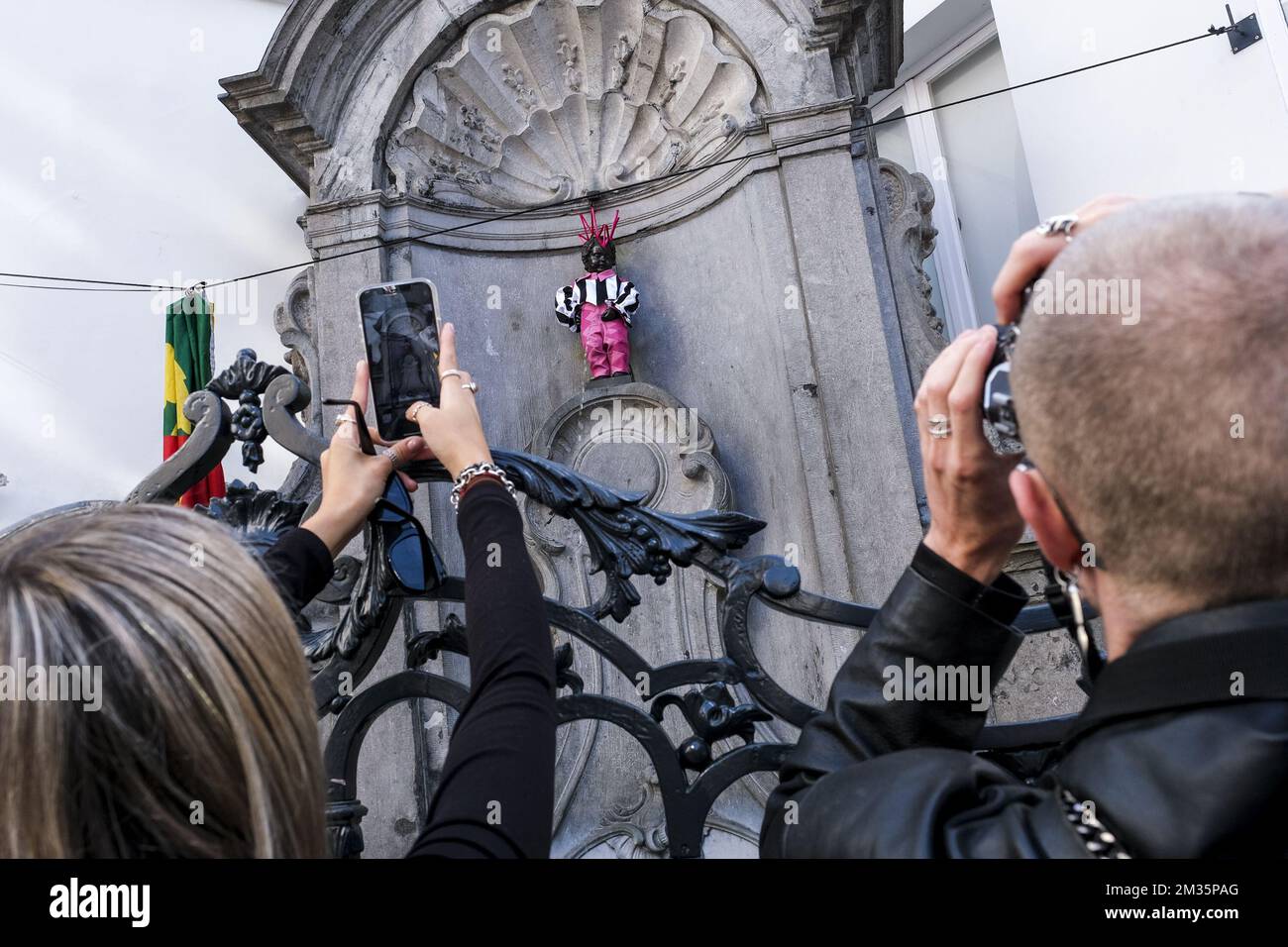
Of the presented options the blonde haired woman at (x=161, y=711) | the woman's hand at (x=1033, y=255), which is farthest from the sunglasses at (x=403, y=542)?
the woman's hand at (x=1033, y=255)

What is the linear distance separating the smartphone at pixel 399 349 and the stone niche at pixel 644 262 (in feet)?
7.29

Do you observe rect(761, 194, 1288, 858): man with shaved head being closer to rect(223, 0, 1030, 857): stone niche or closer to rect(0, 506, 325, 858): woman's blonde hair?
rect(0, 506, 325, 858): woman's blonde hair

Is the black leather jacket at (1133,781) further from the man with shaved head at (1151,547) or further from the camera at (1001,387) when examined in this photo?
the camera at (1001,387)

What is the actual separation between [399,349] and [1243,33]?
4452 mm

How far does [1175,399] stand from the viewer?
0.69 m

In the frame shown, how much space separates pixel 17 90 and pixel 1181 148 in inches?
223

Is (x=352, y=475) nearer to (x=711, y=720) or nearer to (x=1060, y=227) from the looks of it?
(x=711, y=720)

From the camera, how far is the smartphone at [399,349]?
5.69 feet

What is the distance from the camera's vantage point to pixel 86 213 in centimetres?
599

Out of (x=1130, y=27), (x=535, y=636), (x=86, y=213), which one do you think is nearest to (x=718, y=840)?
(x=535, y=636)

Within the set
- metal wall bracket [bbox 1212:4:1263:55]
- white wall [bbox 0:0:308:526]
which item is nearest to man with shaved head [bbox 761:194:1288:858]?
metal wall bracket [bbox 1212:4:1263:55]

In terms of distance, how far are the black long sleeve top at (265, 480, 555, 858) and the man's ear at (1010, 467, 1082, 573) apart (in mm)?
420

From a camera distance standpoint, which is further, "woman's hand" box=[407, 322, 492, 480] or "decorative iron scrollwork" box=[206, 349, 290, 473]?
"decorative iron scrollwork" box=[206, 349, 290, 473]

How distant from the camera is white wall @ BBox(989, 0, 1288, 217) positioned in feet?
15.5
